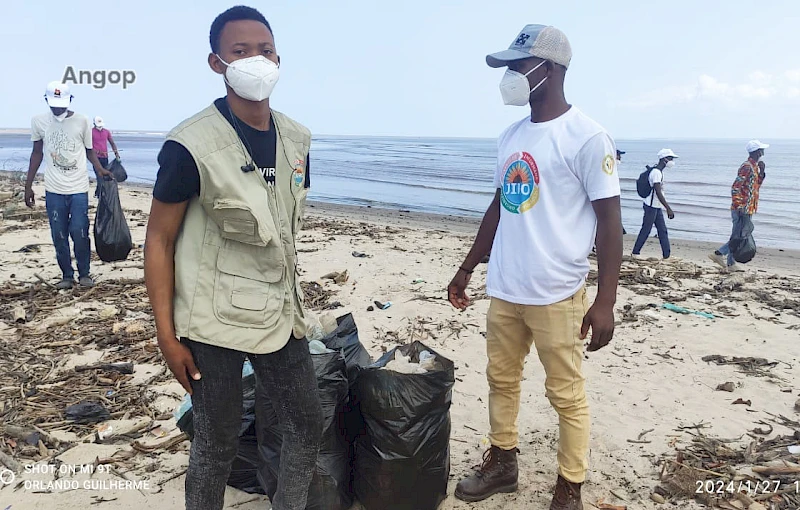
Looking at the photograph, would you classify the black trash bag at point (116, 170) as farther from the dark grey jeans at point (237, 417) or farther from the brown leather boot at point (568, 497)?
the brown leather boot at point (568, 497)

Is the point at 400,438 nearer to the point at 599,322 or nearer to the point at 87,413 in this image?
the point at 599,322

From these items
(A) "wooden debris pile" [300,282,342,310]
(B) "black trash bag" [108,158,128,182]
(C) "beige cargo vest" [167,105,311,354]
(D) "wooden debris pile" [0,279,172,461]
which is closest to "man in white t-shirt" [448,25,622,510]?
(C) "beige cargo vest" [167,105,311,354]

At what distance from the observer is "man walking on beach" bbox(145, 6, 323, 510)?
5.20 ft

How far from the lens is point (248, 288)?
169 centimetres

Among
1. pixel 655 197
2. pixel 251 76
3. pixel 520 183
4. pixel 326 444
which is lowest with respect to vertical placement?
pixel 326 444

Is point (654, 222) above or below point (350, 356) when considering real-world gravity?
above

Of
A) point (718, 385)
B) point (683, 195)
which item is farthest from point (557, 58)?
point (683, 195)

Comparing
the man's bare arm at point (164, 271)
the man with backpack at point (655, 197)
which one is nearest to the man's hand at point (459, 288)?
the man's bare arm at point (164, 271)

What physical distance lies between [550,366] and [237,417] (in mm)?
1281

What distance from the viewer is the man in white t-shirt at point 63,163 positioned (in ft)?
16.6

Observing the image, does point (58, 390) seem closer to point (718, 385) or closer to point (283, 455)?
point (283, 455)

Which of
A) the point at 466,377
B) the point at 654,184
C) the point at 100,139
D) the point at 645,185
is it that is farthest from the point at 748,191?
the point at 100,139

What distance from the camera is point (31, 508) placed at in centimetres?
240

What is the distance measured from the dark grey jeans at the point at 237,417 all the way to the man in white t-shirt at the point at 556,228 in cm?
95
